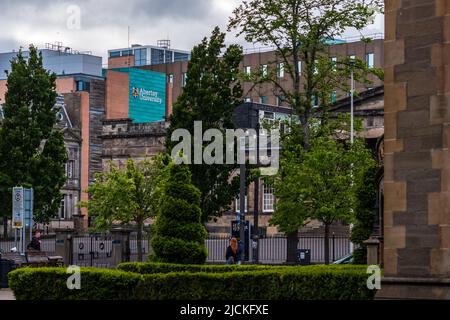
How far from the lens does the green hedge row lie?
27.5 metres

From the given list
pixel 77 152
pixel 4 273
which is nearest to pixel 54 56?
pixel 77 152

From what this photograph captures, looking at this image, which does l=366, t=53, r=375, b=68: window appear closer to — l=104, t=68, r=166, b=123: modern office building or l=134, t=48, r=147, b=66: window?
l=104, t=68, r=166, b=123: modern office building

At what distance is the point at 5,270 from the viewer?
134ft

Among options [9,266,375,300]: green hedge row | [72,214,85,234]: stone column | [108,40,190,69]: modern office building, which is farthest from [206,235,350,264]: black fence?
[108,40,190,69]: modern office building

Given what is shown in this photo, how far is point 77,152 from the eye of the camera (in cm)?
10931

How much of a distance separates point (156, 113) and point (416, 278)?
100 m

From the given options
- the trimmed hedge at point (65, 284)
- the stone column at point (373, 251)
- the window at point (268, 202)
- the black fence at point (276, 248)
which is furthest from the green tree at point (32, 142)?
the stone column at point (373, 251)

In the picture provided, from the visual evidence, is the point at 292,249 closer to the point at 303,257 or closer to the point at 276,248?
the point at 303,257

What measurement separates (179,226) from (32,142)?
4650 centimetres

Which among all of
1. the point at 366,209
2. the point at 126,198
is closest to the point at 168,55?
the point at 126,198

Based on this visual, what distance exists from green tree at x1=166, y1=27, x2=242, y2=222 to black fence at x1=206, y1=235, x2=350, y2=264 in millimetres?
1663

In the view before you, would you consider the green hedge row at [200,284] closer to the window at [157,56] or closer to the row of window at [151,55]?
the row of window at [151,55]

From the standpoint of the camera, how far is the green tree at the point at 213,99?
208 ft

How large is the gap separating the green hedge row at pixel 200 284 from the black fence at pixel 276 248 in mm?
30691
